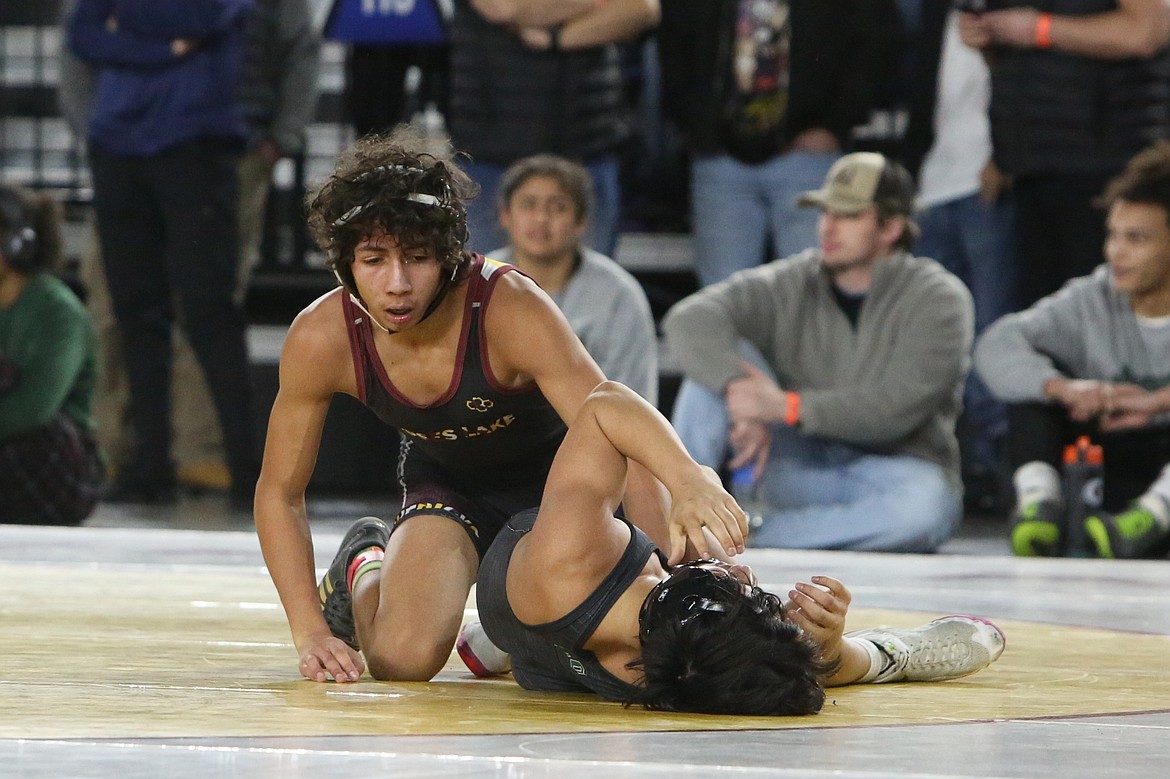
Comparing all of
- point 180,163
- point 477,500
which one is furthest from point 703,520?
point 180,163

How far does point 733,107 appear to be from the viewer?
5.60 meters

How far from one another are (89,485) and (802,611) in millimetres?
3312

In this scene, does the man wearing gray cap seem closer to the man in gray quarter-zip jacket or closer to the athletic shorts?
the man in gray quarter-zip jacket

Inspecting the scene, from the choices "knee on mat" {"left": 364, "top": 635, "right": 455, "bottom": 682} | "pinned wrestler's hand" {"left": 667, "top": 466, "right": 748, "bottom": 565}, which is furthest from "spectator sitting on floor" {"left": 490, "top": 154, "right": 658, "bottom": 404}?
"pinned wrestler's hand" {"left": 667, "top": 466, "right": 748, "bottom": 565}

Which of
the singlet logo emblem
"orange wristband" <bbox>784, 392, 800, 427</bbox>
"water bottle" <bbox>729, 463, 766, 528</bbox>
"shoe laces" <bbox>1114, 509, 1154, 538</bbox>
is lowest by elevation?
"water bottle" <bbox>729, 463, 766, 528</bbox>

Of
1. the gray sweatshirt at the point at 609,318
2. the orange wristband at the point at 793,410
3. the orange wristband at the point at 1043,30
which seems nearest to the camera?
the orange wristband at the point at 793,410

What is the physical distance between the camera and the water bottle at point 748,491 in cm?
523

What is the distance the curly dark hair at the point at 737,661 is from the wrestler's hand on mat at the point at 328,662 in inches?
21.6

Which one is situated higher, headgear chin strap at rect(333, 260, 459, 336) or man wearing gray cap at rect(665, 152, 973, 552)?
headgear chin strap at rect(333, 260, 459, 336)

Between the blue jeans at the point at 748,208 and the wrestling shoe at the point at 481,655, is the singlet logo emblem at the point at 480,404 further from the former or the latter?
the blue jeans at the point at 748,208

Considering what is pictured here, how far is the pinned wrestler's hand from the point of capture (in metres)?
2.24

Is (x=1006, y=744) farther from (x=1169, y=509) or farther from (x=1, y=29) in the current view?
(x=1, y=29)

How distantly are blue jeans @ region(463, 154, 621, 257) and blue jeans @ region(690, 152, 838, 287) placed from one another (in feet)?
0.88

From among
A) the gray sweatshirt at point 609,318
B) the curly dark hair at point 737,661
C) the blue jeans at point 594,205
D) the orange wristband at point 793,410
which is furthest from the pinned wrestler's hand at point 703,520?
the blue jeans at point 594,205
